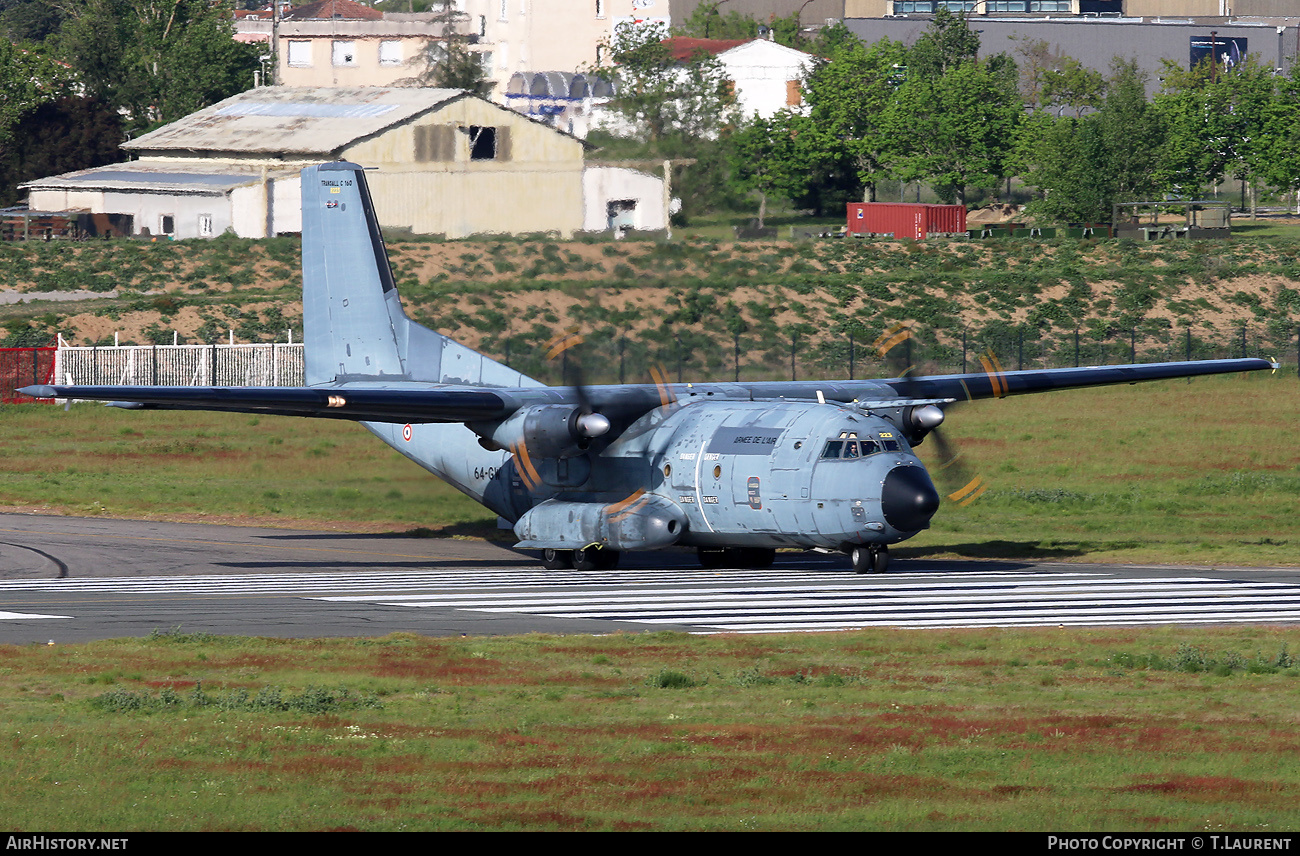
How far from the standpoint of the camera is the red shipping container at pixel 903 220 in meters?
94.3

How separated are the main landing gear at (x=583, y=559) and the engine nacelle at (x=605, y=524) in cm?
39

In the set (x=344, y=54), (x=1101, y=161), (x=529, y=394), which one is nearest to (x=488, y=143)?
(x=1101, y=161)

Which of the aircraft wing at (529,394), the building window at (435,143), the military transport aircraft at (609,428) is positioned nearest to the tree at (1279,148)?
the building window at (435,143)

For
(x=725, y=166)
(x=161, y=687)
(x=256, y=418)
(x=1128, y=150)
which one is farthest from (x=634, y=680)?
(x=1128, y=150)

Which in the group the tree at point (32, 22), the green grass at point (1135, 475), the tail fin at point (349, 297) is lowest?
the green grass at point (1135, 475)

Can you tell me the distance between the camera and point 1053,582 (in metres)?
28.2

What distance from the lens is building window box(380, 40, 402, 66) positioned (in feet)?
400

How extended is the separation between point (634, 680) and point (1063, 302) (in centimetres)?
6964

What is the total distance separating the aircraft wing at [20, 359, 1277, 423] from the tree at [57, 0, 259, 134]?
326 ft

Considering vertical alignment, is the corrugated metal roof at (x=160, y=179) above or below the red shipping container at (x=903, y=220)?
above

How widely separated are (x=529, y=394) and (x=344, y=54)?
3893 inches

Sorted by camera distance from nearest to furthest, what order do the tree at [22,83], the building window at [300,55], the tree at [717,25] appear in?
the tree at [22,83], the building window at [300,55], the tree at [717,25]

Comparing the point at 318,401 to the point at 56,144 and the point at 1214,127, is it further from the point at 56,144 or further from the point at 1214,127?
the point at 56,144

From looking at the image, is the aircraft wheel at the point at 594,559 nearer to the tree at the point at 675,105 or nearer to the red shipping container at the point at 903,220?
the tree at the point at 675,105
